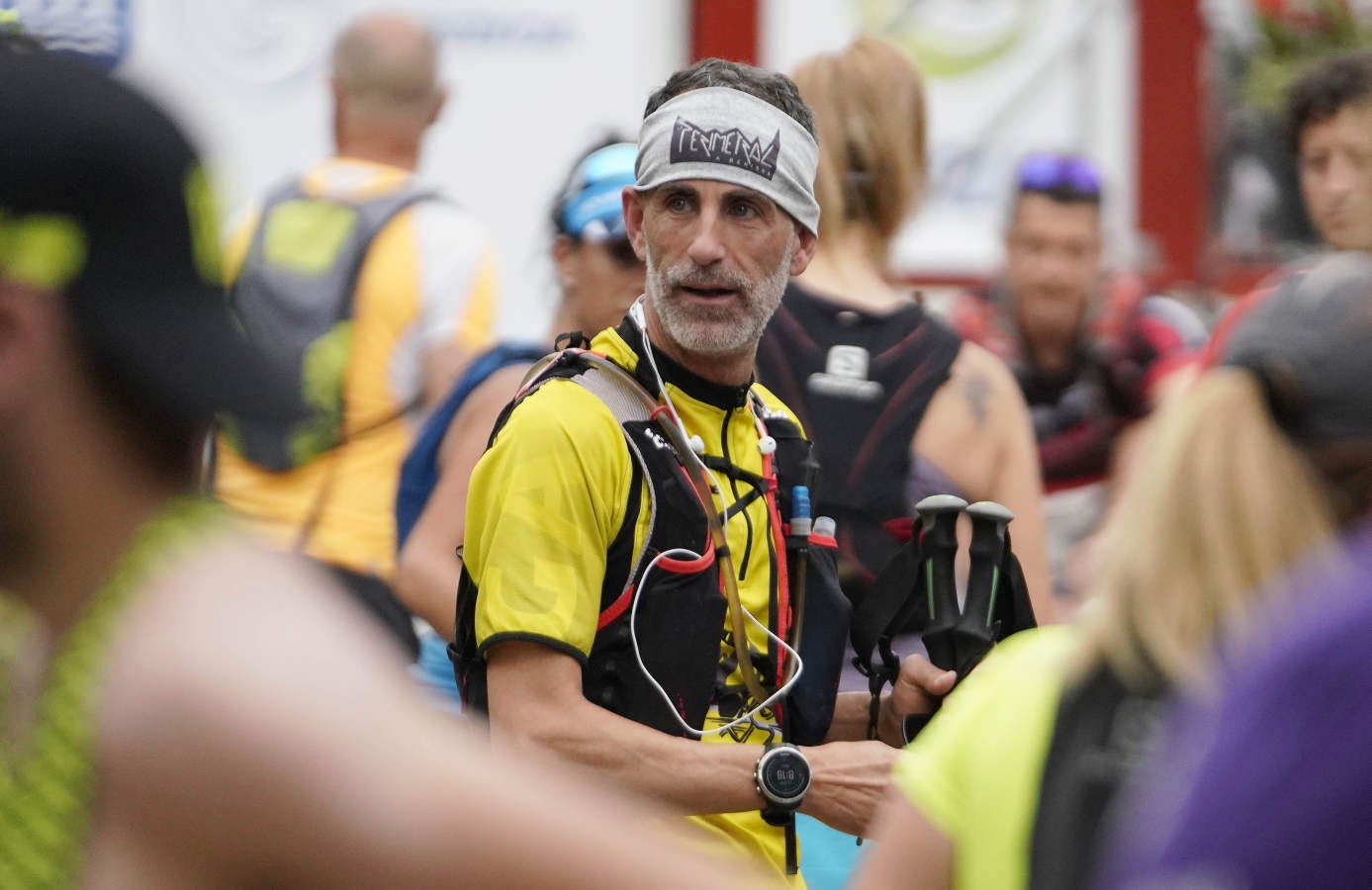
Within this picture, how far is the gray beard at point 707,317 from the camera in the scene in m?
3.36

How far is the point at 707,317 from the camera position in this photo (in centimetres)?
337

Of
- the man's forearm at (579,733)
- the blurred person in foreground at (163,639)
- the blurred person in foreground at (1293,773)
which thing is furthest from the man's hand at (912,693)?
the blurred person in foreground at (1293,773)

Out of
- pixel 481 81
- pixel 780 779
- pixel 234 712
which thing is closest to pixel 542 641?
pixel 780 779

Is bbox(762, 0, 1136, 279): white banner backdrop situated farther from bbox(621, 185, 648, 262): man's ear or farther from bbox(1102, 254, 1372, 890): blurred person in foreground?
bbox(1102, 254, 1372, 890): blurred person in foreground

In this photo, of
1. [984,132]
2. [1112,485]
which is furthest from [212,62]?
[1112,485]

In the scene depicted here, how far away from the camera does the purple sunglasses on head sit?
5863mm

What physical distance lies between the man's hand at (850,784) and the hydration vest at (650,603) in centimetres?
16

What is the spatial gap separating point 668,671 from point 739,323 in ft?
1.92

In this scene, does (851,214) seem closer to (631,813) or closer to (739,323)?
(739,323)

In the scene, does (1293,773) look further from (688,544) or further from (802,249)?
(802,249)

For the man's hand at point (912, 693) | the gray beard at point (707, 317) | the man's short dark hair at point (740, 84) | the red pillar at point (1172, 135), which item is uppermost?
the man's short dark hair at point (740, 84)

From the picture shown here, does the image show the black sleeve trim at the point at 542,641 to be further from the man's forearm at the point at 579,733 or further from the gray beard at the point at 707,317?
the gray beard at the point at 707,317

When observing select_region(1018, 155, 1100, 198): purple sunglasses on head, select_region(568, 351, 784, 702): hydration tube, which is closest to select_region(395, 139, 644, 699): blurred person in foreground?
select_region(568, 351, 784, 702): hydration tube

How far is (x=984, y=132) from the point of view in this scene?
9758 millimetres
